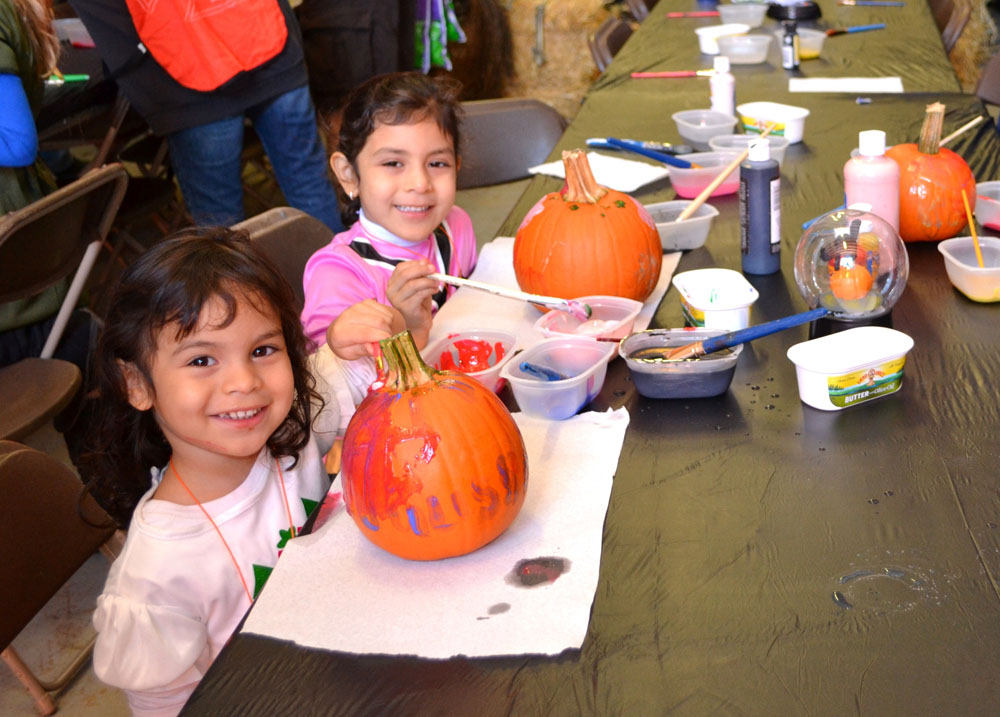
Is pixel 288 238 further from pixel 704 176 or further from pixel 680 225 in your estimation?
pixel 704 176

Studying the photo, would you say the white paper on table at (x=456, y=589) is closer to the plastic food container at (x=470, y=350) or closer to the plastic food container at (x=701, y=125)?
the plastic food container at (x=470, y=350)

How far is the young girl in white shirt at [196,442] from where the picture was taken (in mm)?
1120

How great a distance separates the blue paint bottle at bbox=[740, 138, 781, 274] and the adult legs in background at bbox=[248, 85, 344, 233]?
176cm

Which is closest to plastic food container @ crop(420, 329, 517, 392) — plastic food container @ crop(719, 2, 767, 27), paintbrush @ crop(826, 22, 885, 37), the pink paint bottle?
the pink paint bottle

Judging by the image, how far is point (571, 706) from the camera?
76cm

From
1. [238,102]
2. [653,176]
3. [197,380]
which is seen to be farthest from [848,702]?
[238,102]

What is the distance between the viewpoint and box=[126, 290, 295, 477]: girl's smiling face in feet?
3.74

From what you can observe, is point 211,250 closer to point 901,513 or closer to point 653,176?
point 901,513

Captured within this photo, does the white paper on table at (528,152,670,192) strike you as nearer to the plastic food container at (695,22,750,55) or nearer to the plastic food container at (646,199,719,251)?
the plastic food container at (646,199,719,251)

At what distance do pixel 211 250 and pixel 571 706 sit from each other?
27.8 inches

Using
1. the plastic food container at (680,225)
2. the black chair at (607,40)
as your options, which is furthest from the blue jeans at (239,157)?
the plastic food container at (680,225)

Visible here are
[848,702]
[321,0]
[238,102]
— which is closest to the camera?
[848,702]

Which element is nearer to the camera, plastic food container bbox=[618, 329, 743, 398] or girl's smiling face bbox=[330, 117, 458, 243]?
plastic food container bbox=[618, 329, 743, 398]

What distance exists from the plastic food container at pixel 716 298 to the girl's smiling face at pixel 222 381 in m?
0.54
